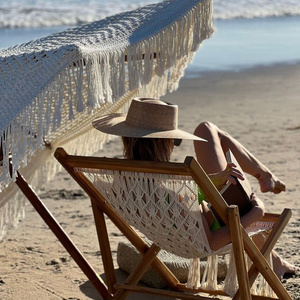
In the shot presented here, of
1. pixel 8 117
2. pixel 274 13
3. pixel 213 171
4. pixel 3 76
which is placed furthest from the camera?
pixel 274 13

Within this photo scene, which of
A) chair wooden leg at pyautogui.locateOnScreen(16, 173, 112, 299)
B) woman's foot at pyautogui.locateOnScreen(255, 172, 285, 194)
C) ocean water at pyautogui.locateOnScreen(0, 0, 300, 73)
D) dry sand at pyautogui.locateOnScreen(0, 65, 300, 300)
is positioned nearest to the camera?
chair wooden leg at pyautogui.locateOnScreen(16, 173, 112, 299)

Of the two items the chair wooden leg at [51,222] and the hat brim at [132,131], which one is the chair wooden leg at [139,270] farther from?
the hat brim at [132,131]

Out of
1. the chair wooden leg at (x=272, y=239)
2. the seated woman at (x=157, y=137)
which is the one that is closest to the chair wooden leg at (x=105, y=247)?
the seated woman at (x=157, y=137)

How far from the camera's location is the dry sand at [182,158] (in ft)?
12.4

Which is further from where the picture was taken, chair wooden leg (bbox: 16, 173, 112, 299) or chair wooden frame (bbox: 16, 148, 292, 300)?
chair wooden leg (bbox: 16, 173, 112, 299)

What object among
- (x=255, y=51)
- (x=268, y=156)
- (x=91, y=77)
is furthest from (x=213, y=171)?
(x=255, y=51)

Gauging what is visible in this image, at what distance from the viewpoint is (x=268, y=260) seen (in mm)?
3207

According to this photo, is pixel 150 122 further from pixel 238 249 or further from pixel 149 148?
pixel 238 249

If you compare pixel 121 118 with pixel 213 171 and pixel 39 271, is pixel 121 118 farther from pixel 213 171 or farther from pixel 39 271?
pixel 39 271

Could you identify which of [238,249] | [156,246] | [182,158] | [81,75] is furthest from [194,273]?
[182,158]

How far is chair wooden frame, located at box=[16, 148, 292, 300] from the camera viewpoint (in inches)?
107

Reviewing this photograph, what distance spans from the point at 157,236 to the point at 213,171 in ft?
1.60

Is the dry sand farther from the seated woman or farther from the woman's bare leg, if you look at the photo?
the seated woman

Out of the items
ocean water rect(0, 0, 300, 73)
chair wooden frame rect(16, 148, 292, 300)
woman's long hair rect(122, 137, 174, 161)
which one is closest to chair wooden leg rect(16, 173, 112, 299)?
chair wooden frame rect(16, 148, 292, 300)
